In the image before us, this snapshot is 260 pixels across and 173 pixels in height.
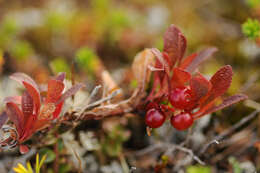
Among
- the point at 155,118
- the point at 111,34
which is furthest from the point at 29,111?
the point at 111,34

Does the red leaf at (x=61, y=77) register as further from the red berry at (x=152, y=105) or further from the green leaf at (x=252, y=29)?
the green leaf at (x=252, y=29)

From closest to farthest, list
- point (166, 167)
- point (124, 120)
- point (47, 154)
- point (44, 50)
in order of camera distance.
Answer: point (47, 154), point (166, 167), point (124, 120), point (44, 50)

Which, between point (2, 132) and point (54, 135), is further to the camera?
point (54, 135)

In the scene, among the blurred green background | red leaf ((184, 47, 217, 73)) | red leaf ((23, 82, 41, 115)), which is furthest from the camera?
the blurred green background

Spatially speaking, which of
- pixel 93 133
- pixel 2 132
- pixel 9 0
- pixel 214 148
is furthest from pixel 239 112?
pixel 9 0

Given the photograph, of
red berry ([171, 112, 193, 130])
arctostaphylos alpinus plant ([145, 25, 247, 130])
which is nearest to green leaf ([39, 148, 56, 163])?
arctostaphylos alpinus plant ([145, 25, 247, 130])

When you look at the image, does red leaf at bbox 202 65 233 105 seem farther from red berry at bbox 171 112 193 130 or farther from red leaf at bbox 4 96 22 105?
red leaf at bbox 4 96 22 105

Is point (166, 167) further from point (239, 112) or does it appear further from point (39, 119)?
point (39, 119)
